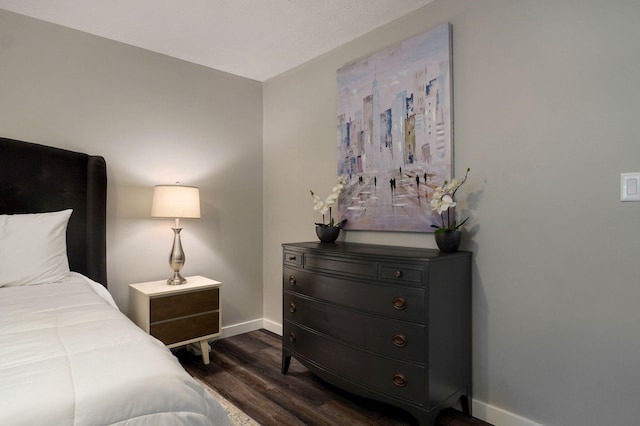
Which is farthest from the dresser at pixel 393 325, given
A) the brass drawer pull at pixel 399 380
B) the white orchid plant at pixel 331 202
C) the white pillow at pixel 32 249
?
the white pillow at pixel 32 249

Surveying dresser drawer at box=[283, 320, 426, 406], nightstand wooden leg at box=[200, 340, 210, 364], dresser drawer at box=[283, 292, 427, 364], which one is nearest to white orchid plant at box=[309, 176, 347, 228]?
dresser drawer at box=[283, 292, 427, 364]

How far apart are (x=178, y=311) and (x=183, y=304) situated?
0.19 ft

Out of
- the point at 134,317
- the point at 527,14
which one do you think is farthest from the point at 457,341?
the point at 134,317

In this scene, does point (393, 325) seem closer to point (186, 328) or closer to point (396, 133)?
point (396, 133)

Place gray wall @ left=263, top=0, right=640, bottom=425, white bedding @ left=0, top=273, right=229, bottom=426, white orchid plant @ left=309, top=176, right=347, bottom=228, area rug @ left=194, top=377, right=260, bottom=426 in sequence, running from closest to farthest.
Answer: white bedding @ left=0, top=273, right=229, bottom=426 < gray wall @ left=263, top=0, right=640, bottom=425 < area rug @ left=194, top=377, right=260, bottom=426 < white orchid plant @ left=309, top=176, right=347, bottom=228

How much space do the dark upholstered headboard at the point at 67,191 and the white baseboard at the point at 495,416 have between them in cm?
251

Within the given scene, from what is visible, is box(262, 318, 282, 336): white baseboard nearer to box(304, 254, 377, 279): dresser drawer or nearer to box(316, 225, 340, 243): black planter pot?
box(316, 225, 340, 243): black planter pot

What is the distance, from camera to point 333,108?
9.48 ft

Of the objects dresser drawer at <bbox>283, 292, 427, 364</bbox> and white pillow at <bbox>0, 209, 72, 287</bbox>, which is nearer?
dresser drawer at <bbox>283, 292, 427, 364</bbox>

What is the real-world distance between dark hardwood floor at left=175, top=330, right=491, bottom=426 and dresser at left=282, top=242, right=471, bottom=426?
5.8 inches

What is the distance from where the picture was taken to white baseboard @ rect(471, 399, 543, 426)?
1854 millimetres

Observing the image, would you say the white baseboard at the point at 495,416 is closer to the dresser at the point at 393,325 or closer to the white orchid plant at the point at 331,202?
the dresser at the point at 393,325

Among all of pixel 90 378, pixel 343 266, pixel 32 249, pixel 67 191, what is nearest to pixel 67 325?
pixel 90 378

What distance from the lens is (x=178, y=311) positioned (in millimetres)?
2623
